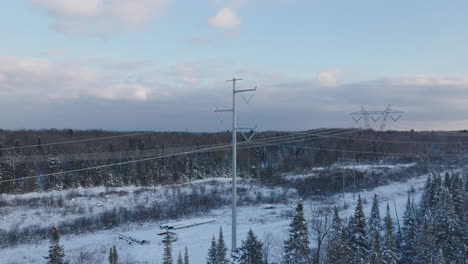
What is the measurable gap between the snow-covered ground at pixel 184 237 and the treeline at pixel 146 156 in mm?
16823

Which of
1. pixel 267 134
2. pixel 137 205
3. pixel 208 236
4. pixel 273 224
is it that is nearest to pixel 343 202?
pixel 273 224

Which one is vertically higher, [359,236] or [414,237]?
[359,236]

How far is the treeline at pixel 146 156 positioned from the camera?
75.2m

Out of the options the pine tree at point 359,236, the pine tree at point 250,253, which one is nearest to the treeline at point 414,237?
the pine tree at point 359,236

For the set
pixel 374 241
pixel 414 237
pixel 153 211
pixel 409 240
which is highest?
pixel 374 241

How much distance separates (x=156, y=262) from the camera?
117ft

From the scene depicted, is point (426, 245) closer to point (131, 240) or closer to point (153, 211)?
point (131, 240)

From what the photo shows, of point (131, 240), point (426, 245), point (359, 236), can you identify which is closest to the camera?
point (426, 245)

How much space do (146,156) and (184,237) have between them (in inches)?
2003

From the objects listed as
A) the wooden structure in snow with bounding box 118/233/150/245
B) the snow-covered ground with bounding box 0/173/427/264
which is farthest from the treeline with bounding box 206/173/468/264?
the wooden structure in snow with bounding box 118/233/150/245

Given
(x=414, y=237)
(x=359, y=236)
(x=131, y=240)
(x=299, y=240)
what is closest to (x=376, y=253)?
(x=359, y=236)

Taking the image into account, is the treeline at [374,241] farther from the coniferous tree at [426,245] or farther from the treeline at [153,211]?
the treeline at [153,211]

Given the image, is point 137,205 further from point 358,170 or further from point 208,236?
point 358,170

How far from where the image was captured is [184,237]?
144 ft
